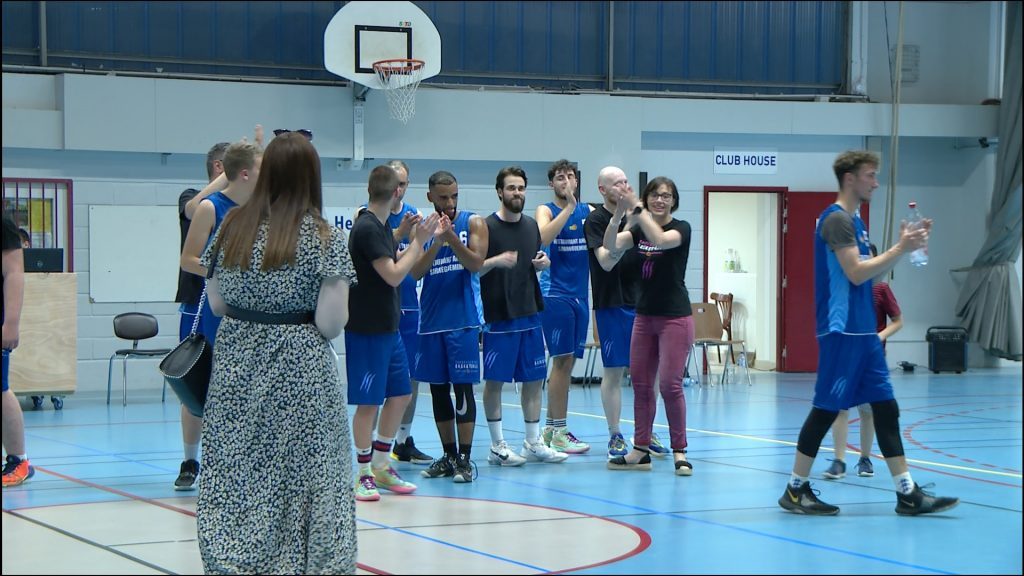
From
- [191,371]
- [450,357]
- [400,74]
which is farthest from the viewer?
[400,74]

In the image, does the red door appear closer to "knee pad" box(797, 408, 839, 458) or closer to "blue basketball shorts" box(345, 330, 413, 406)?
"knee pad" box(797, 408, 839, 458)

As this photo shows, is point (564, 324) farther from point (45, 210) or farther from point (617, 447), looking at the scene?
point (45, 210)

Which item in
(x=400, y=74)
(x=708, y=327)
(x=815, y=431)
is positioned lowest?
(x=708, y=327)

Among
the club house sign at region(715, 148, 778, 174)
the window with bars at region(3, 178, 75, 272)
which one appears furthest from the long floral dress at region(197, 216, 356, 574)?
the club house sign at region(715, 148, 778, 174)

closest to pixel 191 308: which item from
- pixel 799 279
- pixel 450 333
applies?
pixel 450 333

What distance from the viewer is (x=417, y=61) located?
1252 cm

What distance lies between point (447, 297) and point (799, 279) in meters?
9.70

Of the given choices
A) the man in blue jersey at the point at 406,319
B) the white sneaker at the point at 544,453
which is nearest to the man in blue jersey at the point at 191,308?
the man in blue jersey at the point at 406,319

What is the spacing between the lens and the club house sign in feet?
49.2

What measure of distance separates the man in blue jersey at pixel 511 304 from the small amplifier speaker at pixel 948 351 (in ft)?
31.8

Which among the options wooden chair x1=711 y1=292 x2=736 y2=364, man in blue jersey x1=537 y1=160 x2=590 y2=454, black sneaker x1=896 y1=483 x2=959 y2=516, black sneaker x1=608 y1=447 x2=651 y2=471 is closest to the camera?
black sneaker x1=896 y1=483 x2=959 y2=516

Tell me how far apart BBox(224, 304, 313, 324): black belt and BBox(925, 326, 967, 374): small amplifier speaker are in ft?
42.8

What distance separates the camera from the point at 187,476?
6203mm

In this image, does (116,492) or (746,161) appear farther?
(746,161)
